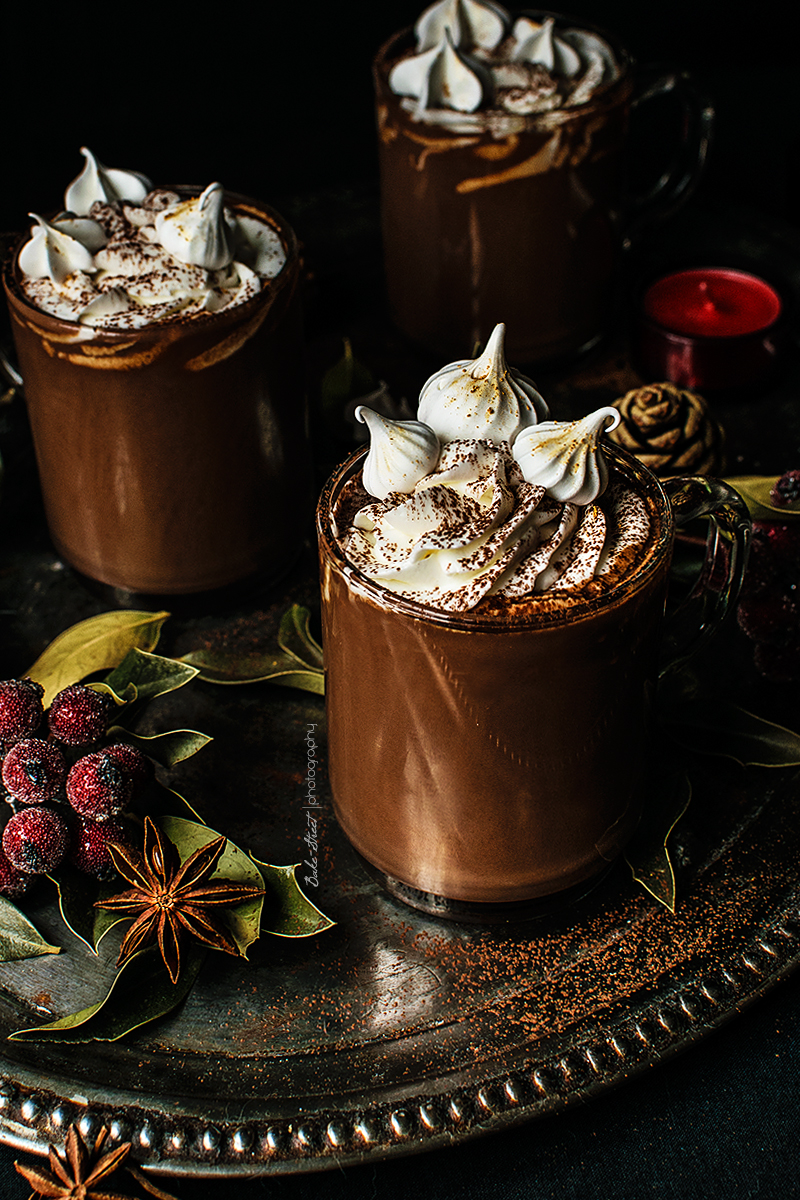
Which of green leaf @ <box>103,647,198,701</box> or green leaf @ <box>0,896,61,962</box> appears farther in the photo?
green leaf @ <box>103,647,198,701</box>

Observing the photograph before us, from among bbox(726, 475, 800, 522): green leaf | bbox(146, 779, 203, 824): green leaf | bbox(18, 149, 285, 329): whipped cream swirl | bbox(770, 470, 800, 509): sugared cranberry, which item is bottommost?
bbox(146, 779, 203, 824): green leaf

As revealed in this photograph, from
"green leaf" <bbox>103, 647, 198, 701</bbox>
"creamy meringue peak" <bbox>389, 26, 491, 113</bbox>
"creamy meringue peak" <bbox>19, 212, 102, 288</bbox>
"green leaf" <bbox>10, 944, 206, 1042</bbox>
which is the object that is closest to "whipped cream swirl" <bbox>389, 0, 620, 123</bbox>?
"creamy meringue peak" <bbox>389, 26, 491, 113</bbox>

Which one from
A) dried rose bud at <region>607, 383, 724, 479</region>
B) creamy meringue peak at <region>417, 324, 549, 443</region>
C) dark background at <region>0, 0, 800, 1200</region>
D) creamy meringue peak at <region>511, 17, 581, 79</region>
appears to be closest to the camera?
creamy meringue peak at <region>417, 324, 549, 443</region>

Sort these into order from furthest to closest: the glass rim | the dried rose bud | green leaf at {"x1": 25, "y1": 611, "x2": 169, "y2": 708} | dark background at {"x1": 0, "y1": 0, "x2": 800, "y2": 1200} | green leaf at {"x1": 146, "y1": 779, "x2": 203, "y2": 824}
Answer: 1. dark background at {"x1": 0, "y1": 0, "x2": 800, "y2": 1200}
2. the dried rose bud
3. green leaf at {"x1": 25, "y1": 611, "x2": 169, "y2": 708}
4. green leaf at {"x1": 146, "y1": 779, "x2": 203, "y2": 824}
5. the glass rim

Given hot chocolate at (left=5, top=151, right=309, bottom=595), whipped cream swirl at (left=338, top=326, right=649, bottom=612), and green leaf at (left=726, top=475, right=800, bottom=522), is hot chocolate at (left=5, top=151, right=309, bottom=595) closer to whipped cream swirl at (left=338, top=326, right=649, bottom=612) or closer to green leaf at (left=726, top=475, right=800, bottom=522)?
whipped cream swirl at (left=338, top=326, right=649, bottom=612)

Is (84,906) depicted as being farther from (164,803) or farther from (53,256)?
(53,256)

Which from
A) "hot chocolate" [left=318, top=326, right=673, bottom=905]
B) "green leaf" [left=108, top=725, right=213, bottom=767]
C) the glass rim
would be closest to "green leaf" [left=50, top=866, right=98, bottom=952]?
"green leaf" [left=108, top=725, right=213, bottom=767]

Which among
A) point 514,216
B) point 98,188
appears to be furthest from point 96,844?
point 514,216

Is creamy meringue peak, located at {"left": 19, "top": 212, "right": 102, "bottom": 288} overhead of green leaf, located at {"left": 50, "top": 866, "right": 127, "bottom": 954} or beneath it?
overhead

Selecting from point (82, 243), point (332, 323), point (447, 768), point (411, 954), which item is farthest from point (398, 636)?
point (332, 323)
